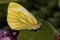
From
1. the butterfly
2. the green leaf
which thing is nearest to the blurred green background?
the butterfly

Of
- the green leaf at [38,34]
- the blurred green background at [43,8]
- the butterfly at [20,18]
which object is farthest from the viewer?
the blurred green background at [43,8]

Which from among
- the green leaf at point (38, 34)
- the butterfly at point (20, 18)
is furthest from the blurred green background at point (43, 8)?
the green leaf at point (38, 34)

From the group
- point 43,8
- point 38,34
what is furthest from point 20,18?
A: point 43,8

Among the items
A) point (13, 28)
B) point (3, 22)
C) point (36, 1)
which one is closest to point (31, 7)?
point (36, 1)

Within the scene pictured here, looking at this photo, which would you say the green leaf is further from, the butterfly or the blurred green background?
the blurred green background

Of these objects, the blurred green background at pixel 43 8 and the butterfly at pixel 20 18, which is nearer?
the butterfly at pixel 20 18

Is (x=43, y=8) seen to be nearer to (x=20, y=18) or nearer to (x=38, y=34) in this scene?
(x=20, y=18)

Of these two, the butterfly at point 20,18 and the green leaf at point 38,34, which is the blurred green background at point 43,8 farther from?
the green leaf at point 38,34

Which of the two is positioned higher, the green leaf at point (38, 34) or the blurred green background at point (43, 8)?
the green leaf at point (38, 34)
